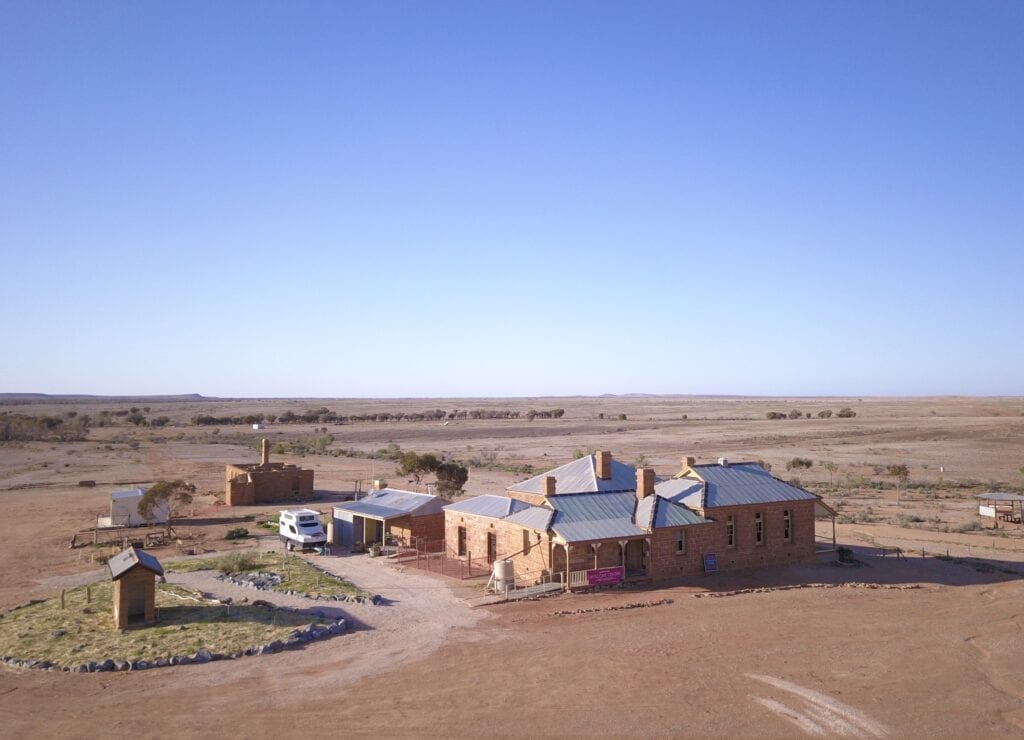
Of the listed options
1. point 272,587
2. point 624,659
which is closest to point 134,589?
point 272,587

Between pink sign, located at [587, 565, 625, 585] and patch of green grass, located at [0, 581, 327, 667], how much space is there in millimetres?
10080

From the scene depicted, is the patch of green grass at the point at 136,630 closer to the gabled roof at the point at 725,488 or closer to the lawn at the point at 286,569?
the lawn at the point at 286,569

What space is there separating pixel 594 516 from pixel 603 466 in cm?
400

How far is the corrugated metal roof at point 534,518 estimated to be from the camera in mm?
29378

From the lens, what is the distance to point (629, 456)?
78.6 metres

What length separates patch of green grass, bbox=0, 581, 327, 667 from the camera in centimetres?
2075

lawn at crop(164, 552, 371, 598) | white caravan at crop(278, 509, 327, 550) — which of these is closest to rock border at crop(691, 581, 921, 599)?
lawn at crop(164, 552, 371, 598)

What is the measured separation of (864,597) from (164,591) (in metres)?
24.8

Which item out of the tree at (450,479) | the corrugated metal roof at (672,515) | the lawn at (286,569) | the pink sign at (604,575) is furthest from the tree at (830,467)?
the lawn at (286,569)

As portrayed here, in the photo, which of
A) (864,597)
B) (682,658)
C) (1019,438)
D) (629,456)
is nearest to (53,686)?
(682,658)

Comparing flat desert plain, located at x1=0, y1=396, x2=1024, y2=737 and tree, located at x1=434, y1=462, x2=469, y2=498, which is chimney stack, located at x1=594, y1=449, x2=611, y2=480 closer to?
flat desert plain, located at x1=0, y1=396, x2=1024, y2=737

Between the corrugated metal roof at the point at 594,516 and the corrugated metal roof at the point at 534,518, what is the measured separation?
0.27 metres

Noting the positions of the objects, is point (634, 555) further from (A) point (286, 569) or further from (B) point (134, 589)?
(B) point (134, 589)

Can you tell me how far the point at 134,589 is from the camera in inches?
912
